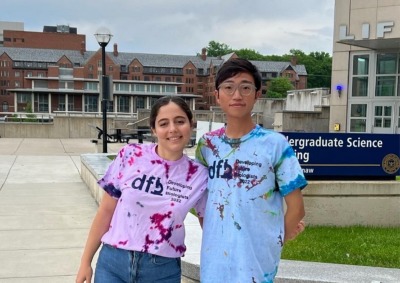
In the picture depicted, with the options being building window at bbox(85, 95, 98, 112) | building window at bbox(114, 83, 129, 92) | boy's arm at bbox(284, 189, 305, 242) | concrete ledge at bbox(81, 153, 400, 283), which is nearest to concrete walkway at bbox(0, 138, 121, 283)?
concrete ledge at bbox(81, 153, 400, 283)

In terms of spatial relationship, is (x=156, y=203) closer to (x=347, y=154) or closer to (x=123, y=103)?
(x=347, y=154)

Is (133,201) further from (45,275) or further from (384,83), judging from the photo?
(384,83)

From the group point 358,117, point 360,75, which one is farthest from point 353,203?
point 360,75

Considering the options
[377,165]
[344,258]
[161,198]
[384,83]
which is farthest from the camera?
[384,83]

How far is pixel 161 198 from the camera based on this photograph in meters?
2.20

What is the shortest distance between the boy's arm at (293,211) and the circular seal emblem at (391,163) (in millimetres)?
4734

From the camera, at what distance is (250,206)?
1.97 m

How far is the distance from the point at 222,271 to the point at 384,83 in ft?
62.8

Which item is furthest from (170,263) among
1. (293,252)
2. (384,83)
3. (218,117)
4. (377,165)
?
(218,117)

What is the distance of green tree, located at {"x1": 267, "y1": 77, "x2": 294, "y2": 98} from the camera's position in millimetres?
103438

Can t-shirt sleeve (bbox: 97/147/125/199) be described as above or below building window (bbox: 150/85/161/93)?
below

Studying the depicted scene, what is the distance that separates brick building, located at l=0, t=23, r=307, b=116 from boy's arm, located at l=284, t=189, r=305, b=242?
79.5 m

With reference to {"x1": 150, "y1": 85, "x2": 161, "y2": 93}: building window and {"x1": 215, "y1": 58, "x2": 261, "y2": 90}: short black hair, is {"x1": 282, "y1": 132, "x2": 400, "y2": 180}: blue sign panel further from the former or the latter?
{"x1": 150, "y1": 85, "x2": 161, "y2": 93}: building window

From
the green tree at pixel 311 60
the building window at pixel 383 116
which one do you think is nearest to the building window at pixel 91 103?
the green tree at pixel 311 60
